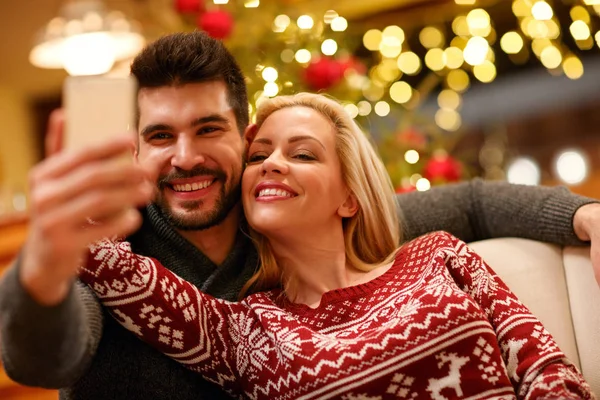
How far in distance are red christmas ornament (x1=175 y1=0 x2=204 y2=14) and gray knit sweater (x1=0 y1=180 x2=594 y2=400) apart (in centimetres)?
75

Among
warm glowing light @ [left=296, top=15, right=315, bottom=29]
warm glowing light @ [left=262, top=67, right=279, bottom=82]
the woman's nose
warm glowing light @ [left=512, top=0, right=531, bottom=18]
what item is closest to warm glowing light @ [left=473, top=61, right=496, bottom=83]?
warm glowing light @ [left=512, top=0, right=531, bottom=18]

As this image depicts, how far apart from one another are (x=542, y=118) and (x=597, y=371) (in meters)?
3.64

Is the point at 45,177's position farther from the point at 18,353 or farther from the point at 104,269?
the point at 104,269

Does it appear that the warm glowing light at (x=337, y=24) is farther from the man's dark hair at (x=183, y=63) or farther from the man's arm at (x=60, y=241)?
the man's arm at (x=60, y=241)

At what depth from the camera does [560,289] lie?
1604mm


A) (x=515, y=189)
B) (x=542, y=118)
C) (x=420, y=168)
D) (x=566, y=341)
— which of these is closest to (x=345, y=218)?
(x=515, y=189)

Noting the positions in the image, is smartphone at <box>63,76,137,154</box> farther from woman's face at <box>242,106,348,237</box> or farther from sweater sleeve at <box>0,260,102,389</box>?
woman's face at <box>242,106,348,237</box>

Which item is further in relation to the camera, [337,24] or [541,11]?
[541,11]

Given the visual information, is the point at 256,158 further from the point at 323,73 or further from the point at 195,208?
the point at 323,73

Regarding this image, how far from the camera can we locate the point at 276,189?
1.43 m

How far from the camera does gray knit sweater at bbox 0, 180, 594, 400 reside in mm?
945

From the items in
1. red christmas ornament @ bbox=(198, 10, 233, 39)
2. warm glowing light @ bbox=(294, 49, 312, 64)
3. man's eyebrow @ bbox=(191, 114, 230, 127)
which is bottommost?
man's eyebrow @ bbox=(191, 114, 230, 127)

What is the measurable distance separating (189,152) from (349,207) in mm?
386

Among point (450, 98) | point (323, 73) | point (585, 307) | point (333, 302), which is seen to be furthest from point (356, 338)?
point (450, 98)
